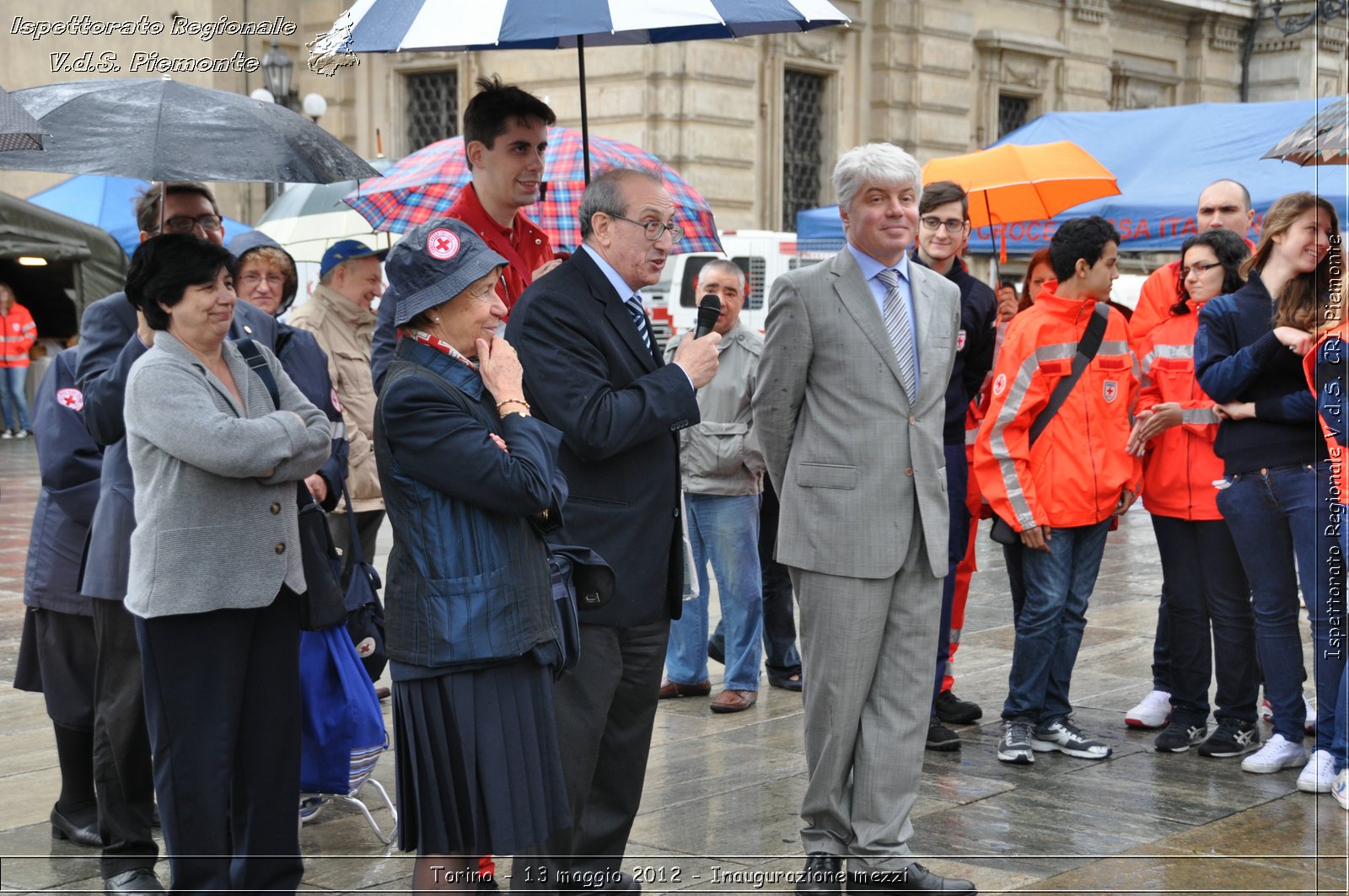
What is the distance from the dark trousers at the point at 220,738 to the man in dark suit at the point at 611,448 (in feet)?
2.63

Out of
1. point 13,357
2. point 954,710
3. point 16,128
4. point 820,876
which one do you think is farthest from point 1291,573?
point 13,357

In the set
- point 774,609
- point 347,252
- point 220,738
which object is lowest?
point 774,609

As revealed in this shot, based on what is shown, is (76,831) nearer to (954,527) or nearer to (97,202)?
(954,527)

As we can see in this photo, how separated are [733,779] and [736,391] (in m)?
2.10

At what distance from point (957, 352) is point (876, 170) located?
1800 millimetres

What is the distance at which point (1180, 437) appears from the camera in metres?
6.35

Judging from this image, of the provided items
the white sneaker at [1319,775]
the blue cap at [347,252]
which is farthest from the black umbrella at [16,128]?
the white sneaker at [1319,775]

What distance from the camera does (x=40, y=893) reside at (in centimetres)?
458

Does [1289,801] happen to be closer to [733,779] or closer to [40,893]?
Answer: [733,779]

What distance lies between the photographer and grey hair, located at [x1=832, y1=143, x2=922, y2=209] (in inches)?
182

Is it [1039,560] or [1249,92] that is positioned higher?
[1249,92]

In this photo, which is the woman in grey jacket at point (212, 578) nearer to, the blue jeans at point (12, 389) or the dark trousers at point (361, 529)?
the dark trousers at point (361, 529)

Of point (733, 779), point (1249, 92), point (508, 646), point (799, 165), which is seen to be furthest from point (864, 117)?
point (508, 646)

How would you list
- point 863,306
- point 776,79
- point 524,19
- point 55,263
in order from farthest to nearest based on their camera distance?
point 776,79
point 55,263
point 863,306
point 524,19
